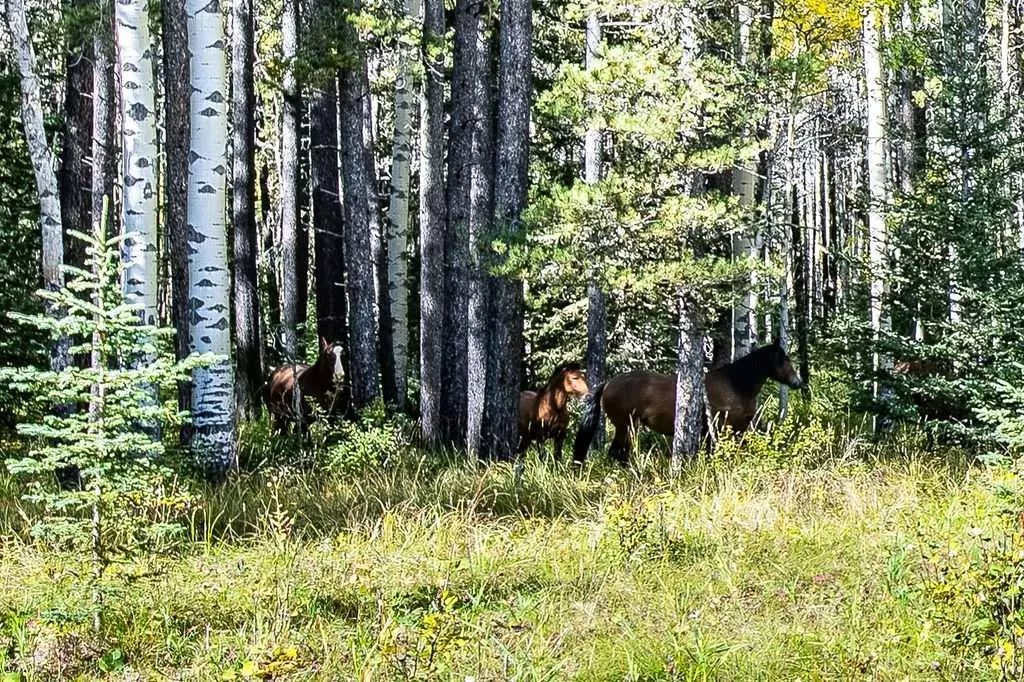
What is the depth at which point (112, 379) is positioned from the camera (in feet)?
18.2

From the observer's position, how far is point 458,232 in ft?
41.4

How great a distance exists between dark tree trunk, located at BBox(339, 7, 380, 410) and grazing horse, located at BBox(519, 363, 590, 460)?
84.7 inches

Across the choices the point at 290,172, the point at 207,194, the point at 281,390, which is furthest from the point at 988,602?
the point at 290,172

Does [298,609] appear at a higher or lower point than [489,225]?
lower

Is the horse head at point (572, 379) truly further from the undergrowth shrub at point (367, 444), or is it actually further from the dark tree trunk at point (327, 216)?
the dark tree trunk at point (327, 216)

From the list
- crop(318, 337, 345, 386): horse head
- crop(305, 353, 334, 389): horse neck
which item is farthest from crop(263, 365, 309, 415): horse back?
crop(318, 337, 345, 386): horse head

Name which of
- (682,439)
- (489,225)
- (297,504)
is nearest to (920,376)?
(682,439)

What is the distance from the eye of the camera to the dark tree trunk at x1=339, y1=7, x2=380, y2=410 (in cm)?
1411

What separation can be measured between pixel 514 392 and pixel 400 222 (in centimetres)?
656

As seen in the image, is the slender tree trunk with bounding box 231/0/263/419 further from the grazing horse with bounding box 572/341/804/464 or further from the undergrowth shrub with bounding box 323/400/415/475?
the grazing horse with bounding box 572/341/804/464

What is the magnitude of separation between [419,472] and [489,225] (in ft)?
10.7

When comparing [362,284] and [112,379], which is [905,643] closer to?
[112,379]

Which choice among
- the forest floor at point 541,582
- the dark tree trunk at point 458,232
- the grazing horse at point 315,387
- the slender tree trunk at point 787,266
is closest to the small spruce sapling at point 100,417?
the forest floor at point 541,582

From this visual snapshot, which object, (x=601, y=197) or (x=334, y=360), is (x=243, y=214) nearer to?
(x=334, y=360)
